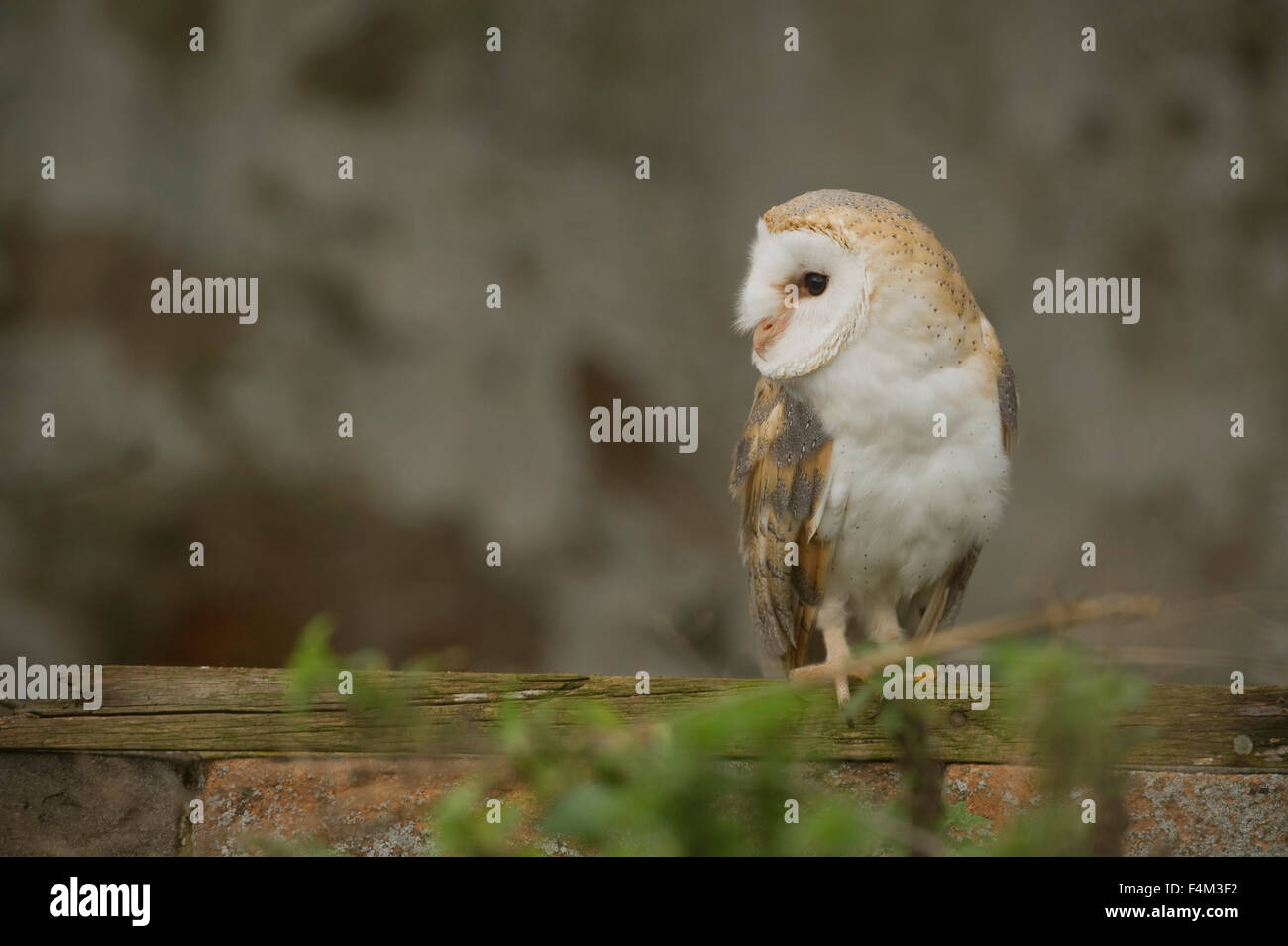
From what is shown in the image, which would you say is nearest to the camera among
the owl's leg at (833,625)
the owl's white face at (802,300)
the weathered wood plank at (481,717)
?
the weathered wood plank at (481,717)

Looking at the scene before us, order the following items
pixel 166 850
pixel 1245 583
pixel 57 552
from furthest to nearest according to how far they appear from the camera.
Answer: pixel 57 552 → pixel 1245 583 → pixel 166 850

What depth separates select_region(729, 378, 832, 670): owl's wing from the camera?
60.9 inches

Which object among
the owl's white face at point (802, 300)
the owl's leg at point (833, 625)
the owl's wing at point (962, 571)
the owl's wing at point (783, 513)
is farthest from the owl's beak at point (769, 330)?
the owl's leg at point (833, 625)

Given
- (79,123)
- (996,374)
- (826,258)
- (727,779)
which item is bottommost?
(727,779)

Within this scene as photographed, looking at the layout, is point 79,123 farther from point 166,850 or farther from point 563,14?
point 166,850

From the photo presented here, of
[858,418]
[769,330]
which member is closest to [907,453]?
[858,418]

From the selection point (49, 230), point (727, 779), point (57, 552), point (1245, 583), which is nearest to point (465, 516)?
point (57, 552)

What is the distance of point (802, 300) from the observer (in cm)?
146

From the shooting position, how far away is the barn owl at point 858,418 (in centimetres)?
143

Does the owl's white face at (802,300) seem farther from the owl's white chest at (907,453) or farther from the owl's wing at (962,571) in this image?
the owl's wing at (962,571)

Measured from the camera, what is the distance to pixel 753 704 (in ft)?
1.08

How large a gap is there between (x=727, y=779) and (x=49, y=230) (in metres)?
2.51

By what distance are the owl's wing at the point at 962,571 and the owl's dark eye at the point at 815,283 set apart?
29 cm

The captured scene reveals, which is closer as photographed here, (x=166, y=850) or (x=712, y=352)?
(x=166, y=850)
